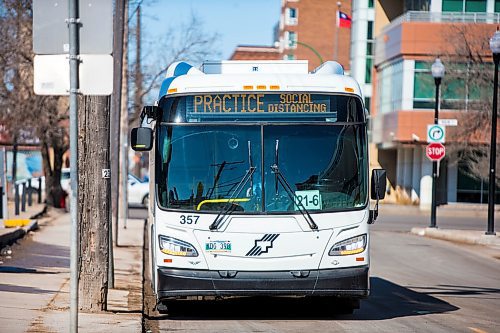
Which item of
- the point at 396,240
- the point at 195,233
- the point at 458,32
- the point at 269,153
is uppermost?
the point at 458,32

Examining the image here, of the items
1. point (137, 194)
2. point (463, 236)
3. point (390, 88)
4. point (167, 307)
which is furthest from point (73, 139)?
point (390, 88)

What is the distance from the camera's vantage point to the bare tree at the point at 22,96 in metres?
29.8

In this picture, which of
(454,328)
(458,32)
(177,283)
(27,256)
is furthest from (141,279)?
(458,32)

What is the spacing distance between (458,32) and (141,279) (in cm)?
3146

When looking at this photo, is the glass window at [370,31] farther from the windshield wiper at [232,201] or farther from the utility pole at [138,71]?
the windshield wiper at [232,201]

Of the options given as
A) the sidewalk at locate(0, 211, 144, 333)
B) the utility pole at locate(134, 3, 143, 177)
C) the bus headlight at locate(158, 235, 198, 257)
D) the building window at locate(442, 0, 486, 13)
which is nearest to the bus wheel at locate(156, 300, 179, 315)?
the sidewalk at locate(0, 211, 144, 333)

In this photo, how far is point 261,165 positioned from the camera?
11047 millimetres

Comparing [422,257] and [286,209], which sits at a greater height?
[286,209]

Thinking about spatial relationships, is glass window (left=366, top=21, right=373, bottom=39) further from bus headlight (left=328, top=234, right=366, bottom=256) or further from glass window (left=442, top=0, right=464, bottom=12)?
bus headlight (left=328, top=234, right=366, bottom=256)

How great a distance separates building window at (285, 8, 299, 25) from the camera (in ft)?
306

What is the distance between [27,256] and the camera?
59.6ft

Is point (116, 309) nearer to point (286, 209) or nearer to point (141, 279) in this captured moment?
point (286, 209)

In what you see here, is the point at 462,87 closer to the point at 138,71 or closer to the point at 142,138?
the point at 138,71

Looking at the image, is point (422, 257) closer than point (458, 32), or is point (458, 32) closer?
point (422, 257)
